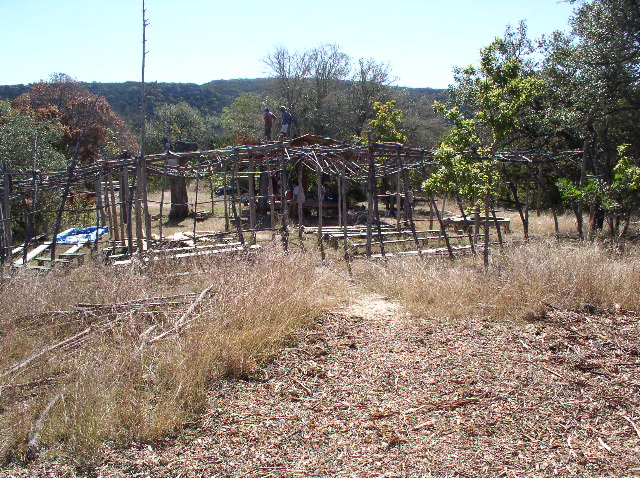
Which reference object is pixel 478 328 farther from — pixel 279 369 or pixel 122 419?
pixel 122 419

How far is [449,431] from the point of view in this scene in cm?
396

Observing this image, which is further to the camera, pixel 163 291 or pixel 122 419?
pixel 163 291

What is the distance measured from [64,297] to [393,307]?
400 cm

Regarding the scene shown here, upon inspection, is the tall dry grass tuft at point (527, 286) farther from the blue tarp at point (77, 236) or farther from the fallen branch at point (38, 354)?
the blue tarp at point (77, 236)

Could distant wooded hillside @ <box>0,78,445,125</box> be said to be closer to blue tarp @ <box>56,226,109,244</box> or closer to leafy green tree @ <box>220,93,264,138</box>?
leafy green tree @ <box>220,93,264,138</box>

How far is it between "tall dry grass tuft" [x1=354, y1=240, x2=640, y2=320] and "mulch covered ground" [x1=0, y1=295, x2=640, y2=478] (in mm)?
512

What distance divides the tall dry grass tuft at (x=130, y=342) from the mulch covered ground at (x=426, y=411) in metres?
0.22

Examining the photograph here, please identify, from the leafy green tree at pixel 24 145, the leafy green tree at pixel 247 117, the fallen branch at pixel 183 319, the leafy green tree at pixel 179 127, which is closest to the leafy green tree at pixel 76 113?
the leafy green tree at pixel 247 117

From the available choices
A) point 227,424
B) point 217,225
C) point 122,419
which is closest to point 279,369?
point 227,424

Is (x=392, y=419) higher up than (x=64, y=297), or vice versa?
(x=64, y=297)

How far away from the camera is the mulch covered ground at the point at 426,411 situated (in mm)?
3580

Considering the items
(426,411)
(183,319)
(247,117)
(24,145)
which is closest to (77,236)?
(24,145)

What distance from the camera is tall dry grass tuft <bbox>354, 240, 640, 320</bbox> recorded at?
6.68 metres

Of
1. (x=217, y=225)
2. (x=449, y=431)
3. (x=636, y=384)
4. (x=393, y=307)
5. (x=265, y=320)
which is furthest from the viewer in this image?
(x=217, y=225)
